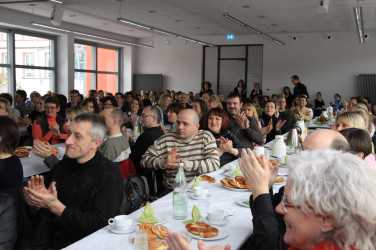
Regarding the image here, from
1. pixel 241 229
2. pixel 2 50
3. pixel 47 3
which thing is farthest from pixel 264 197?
pixel 2 50

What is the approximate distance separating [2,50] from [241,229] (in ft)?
38.7

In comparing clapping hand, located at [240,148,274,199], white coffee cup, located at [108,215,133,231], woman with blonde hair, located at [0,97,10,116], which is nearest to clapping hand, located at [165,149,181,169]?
white coffee cup, located at [108,215,133,231]

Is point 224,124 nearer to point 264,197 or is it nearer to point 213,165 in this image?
point 213,165

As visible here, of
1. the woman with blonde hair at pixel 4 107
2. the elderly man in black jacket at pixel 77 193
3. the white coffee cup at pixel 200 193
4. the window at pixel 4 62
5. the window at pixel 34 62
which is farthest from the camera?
the window at pixel 34 62

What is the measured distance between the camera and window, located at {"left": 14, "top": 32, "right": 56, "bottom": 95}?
12.6m

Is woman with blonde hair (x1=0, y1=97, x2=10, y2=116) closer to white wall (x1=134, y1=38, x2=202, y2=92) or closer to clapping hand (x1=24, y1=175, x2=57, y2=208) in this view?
clapping hand (x1=24, y1=175, x2=57, y2=208)

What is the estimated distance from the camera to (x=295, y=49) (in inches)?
609

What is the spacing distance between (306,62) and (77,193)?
46.5 feet

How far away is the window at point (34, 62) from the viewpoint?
494 inches

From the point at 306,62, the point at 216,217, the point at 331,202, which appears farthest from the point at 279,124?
the point at 306,62

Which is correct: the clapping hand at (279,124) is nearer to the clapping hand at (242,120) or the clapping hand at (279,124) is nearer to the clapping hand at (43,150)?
the clapping hand at (242,120)

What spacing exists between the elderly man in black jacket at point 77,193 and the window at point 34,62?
10868 millimetres

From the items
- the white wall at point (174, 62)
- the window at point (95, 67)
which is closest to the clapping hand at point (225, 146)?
the window at point (95, 67)

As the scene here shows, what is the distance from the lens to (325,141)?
7.45 feet
